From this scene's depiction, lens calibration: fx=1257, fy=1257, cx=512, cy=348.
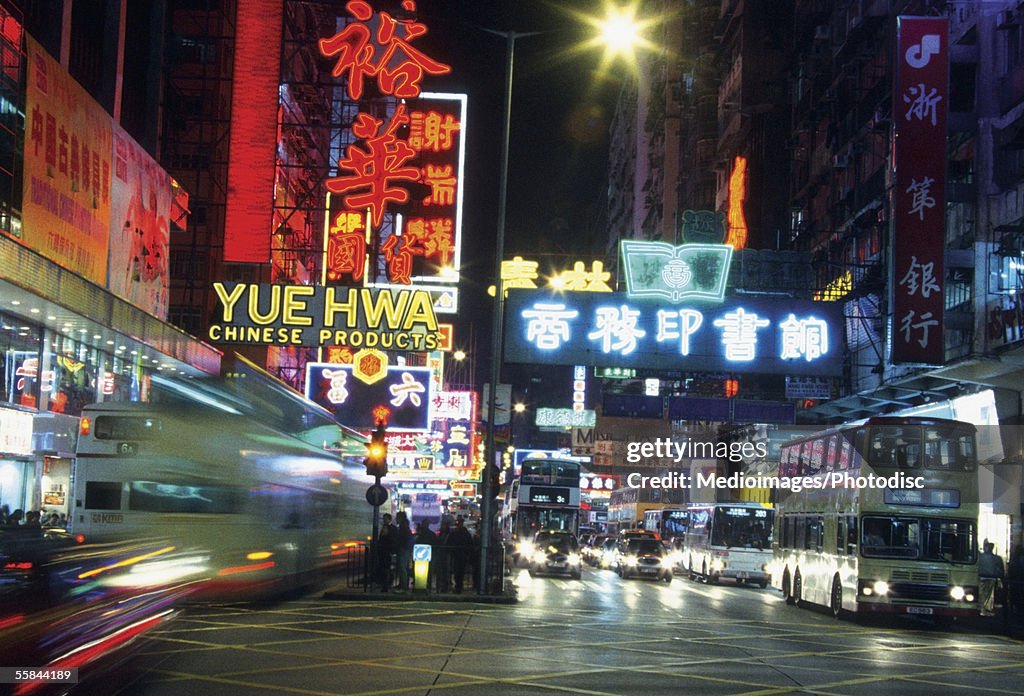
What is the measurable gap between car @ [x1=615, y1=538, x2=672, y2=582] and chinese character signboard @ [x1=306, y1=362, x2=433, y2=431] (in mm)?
8260

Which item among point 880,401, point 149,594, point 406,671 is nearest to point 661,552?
point 880,401

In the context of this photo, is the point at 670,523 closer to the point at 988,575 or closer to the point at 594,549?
the point at 594,549

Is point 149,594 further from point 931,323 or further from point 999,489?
point 999,489

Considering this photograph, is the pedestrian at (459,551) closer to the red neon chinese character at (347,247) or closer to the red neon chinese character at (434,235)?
the red neon chinese character at (347,247)

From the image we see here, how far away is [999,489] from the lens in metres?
30.4

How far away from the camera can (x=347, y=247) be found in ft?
129

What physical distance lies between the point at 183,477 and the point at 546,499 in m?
27.1

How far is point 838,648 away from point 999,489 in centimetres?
1355

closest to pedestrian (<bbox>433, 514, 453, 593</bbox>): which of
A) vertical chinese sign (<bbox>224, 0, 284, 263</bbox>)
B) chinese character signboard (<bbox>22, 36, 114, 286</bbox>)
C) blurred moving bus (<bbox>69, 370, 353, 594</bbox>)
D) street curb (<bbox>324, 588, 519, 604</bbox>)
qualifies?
street curb (<bbox>324, 588, 519, 604</bbox>)

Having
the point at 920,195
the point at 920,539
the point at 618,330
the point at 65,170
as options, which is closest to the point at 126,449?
the point at 65,170

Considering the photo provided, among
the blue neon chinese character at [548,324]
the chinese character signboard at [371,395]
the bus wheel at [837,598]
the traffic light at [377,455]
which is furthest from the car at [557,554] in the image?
the bus wheel at [837,598]

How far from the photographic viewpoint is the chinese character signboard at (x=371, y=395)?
41.6m

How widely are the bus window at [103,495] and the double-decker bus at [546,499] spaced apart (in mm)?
26367

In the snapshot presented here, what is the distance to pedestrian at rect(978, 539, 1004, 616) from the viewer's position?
25.4 metres
